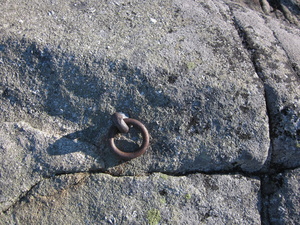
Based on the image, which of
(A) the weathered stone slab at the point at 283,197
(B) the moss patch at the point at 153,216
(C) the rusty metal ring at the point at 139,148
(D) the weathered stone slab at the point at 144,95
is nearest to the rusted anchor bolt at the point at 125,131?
(C) the rusty metal ring at the point at 139,148

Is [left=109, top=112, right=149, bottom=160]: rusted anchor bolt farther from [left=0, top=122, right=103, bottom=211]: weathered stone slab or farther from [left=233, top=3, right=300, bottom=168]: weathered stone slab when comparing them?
[left=233, top=3, right=300, bottom=168]: weathered stone slab

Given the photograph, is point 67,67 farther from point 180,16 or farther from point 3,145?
point 180,16

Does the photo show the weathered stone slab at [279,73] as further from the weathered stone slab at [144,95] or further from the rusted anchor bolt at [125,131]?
the rusted anchor bolt at [125,131]

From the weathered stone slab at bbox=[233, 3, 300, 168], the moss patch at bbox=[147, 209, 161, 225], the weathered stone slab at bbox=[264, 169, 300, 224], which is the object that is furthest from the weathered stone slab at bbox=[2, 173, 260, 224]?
the weathered stone slab at bbox=[233, 3, 300, 168]

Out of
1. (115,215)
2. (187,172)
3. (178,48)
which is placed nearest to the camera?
(115,215)

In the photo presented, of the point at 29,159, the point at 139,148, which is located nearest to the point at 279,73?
the point at 139,148

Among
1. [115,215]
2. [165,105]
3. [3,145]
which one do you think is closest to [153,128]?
[165,105]
